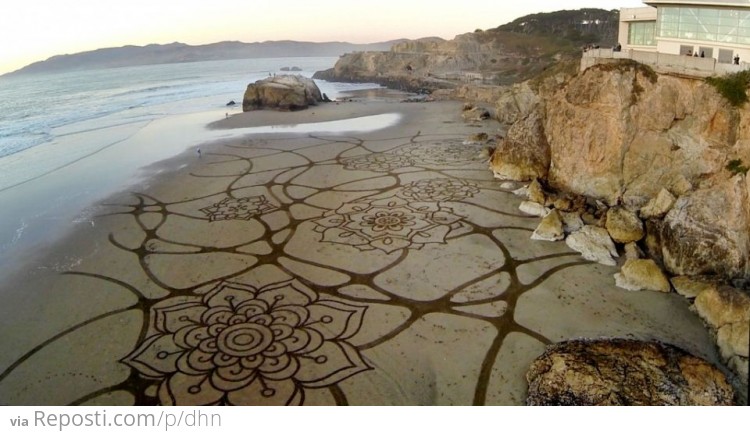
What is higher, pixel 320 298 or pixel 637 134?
pixel 637 134

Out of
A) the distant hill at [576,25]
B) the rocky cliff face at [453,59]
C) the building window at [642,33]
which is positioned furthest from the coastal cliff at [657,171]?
the distant hill at [576,25]

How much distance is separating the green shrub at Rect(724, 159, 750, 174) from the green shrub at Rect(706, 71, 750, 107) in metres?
1.41

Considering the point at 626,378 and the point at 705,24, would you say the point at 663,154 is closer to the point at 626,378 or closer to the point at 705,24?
the point at 705,24

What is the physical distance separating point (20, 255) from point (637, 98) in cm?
1846

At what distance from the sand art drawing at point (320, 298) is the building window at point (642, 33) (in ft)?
45.6

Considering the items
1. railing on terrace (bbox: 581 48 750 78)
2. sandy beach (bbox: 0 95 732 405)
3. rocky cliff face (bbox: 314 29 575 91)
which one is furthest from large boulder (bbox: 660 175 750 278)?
rocky cliff face (bbox: 314 29 575 91)

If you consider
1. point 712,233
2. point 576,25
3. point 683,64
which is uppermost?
point 576,25

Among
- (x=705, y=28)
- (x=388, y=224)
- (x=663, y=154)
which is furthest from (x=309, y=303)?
(x=705, y=28)

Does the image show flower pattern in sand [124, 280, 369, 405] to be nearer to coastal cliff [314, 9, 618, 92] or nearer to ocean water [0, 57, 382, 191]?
ocean water [0, 57, 382, 191]

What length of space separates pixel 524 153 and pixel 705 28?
28.0 feet

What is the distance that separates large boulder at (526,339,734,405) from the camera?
23.8 feet

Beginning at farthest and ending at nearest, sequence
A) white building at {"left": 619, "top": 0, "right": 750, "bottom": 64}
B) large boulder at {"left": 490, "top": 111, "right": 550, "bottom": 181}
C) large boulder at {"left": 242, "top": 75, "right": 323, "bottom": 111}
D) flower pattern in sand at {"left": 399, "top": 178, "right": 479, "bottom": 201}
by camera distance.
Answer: large boulder at {"left": 242, "top": 75, "right": 323, "bottom": 111}, large boulder at {"left": 490, "top": 111, "right": 550, "bottom": 181}, white building at {"left": 619, "top": 0, "right": 750, "bottom": 64}, flower pattern in sand at {"left": 399, "top": 178, "right": 479, "bottom": 201}

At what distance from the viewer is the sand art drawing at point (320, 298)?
8.23 m

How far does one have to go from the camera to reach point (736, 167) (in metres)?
12.0
